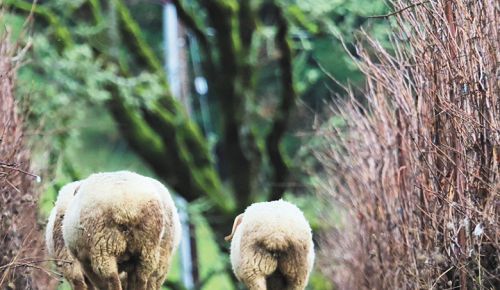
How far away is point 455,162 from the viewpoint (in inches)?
359

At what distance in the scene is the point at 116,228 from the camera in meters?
8.77

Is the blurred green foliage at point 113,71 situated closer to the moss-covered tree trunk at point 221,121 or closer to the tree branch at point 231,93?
the moss-covered tree trunk at point 221,121

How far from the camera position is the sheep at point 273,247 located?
9539 millimetres

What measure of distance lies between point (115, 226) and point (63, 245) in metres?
1.55

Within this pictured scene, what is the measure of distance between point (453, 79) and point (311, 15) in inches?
382

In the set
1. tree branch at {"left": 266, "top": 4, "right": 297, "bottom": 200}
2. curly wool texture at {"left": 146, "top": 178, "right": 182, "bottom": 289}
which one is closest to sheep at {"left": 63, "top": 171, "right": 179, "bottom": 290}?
curly wool texture at {"left": 146, "top": 178, "right": 182, "bottom": 289}

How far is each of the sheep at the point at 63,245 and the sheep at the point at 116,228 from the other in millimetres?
→ 799

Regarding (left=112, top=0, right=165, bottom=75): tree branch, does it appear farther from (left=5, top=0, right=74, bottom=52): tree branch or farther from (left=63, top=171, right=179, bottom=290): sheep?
(left=63, top=171, right=179, bottom=290): sheep

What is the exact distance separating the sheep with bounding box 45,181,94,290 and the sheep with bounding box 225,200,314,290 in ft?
4.28

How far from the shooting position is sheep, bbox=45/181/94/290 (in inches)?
392

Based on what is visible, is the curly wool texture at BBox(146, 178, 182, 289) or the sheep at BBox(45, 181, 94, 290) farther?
the sheep at BBox(45, 181, 94, 290)

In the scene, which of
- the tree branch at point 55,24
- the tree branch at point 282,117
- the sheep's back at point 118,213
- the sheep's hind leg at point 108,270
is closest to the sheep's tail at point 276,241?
the sheep's back at point 118,213

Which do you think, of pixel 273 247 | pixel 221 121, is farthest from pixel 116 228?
pixel 221 121

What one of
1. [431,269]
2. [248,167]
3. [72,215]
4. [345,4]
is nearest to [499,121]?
[431,269]
